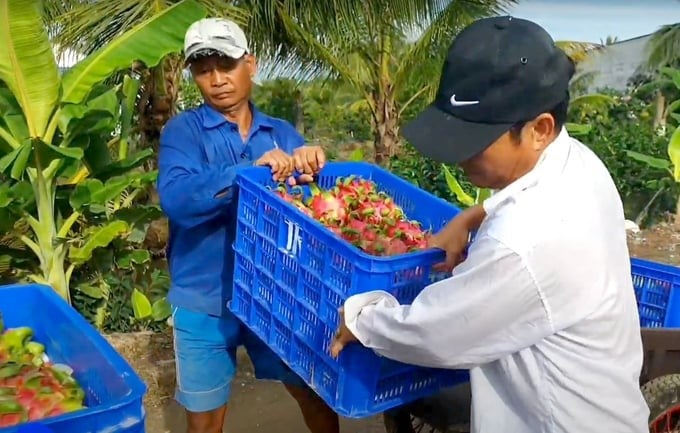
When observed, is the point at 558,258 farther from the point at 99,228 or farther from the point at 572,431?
the point at 99,228

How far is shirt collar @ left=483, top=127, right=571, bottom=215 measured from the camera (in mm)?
1568

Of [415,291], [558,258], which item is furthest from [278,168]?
[558,258]

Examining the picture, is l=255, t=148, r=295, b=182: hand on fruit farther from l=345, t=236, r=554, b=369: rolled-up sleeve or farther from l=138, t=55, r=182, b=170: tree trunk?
l=138, t=55, r=182, b=170: tree trunk

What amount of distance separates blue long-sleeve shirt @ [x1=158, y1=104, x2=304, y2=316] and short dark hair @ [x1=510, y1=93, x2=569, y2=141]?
100 cm

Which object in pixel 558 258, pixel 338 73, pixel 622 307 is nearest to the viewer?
pixel 558 258

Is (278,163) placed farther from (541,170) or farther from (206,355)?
(541,170)

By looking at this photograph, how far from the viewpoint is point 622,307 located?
63.8 inches

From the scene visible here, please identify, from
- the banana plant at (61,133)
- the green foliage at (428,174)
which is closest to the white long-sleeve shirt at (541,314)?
the banana plant at (61,133)

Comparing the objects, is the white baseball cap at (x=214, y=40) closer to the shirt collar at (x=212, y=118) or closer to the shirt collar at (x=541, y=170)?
the shirt collar at (x=212, y=118)

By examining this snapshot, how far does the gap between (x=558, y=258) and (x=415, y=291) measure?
15.4 inches

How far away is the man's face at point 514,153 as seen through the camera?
1.58 meters

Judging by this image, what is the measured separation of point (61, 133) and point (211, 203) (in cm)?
214

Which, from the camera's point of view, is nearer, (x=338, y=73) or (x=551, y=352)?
(x=551, y=352)

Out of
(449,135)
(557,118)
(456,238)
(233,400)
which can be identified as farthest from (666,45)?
(449,135)
